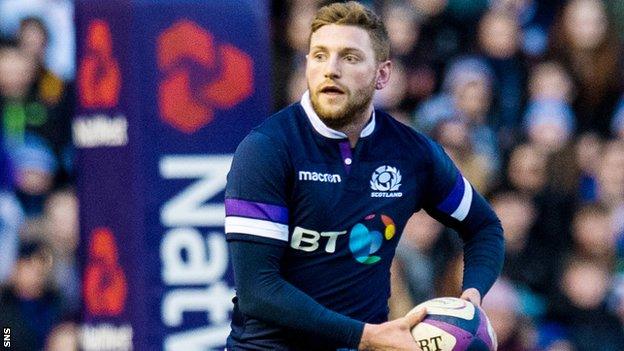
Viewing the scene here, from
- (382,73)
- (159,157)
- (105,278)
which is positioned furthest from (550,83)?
(382,73)

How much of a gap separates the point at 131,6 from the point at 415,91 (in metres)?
2.64

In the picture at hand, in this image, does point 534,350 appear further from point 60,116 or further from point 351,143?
point 351,143

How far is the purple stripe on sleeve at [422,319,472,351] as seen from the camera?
5.03 metres

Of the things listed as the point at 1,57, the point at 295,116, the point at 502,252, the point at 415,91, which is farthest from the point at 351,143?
the point at 1,57

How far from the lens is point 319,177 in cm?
516

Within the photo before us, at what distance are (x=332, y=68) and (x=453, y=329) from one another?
97 cm

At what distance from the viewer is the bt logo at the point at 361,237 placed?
16.9ft

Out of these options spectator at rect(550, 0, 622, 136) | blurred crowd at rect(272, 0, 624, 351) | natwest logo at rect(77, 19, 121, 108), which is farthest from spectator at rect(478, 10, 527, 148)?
natwest logo at rect(77, 19, 121, 108)

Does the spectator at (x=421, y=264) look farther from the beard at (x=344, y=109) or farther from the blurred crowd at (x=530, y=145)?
the beard at (x=344, y=109)

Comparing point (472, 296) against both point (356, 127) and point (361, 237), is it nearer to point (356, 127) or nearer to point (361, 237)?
point (361, 237)

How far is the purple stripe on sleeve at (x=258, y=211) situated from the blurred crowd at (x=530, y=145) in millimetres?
3872

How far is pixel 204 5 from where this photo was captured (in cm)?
702

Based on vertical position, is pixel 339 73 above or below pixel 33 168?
above

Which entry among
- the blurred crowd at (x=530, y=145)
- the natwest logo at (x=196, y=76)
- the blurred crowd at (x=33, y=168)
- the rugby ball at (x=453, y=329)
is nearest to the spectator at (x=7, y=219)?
the blurred crowd at (x=33, y=168)
